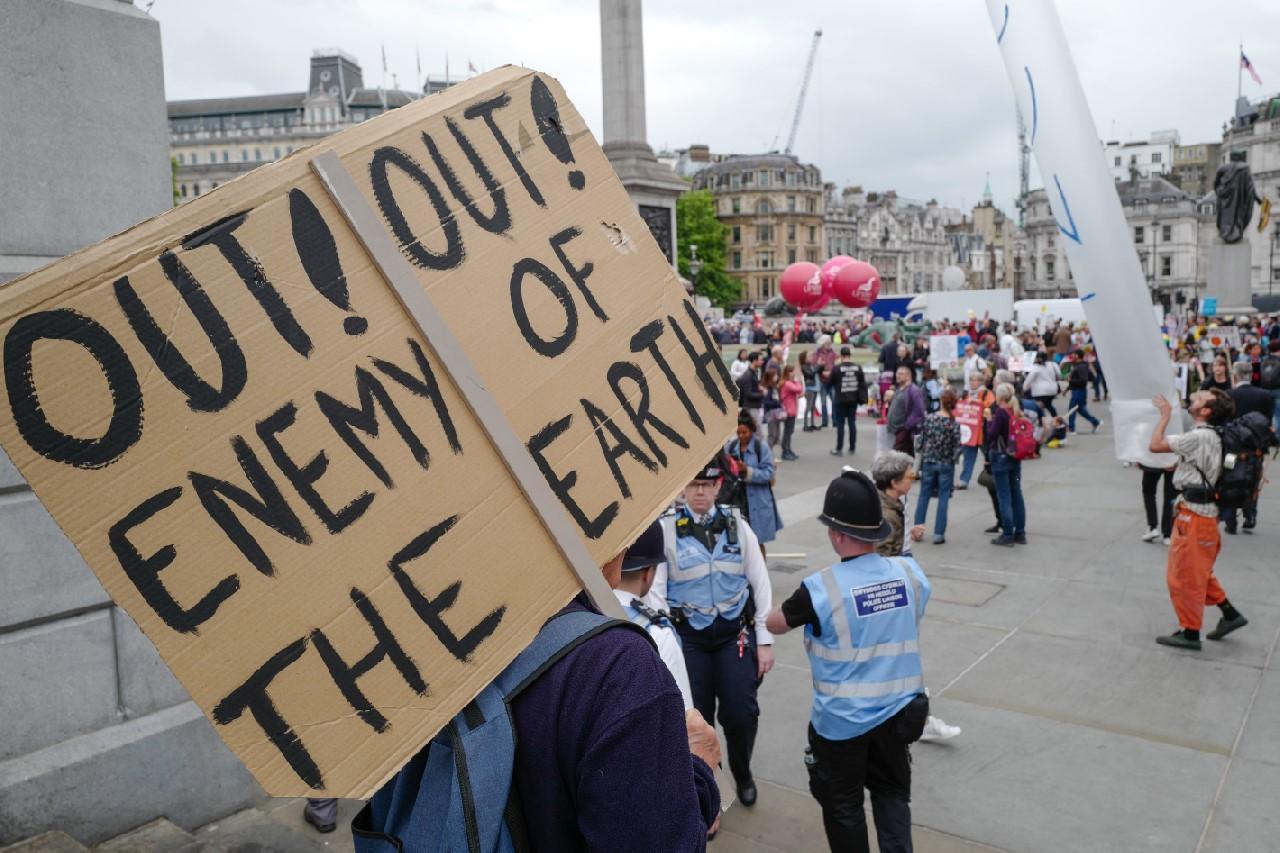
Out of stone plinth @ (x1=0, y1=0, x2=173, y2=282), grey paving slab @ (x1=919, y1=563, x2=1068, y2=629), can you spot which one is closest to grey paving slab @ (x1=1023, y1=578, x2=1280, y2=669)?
grey paving slab @ (x1=919, y1=563, x2=1068, y2=629)

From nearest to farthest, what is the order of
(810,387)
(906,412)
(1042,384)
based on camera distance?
(906,412) → (1042,384) → (810,387)

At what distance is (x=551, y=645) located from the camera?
5.41 ft

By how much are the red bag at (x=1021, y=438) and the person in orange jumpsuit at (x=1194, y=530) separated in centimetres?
278

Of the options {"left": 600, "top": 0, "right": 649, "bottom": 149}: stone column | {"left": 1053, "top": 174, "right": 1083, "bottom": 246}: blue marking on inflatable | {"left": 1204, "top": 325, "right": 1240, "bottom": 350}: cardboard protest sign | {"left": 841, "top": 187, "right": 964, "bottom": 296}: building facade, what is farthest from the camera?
{"left": 841, "top": 187, "right": 964, "bottom": 296}: building facade

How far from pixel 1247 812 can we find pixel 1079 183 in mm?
3954

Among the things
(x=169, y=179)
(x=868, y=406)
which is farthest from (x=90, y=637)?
(x=868, y=406)

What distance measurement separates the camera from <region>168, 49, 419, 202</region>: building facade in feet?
374

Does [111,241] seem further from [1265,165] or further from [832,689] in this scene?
[1265,165]

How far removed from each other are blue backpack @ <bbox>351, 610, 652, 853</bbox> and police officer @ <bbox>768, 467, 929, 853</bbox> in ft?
6.78

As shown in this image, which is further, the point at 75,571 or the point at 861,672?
the point at 75,571

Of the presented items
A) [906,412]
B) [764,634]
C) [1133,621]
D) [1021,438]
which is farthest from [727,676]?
[906,412]

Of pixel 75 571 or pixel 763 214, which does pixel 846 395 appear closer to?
pixel 75 571

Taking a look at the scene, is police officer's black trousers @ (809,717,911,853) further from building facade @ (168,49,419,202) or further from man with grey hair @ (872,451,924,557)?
building facade @ (168,49,419,202)

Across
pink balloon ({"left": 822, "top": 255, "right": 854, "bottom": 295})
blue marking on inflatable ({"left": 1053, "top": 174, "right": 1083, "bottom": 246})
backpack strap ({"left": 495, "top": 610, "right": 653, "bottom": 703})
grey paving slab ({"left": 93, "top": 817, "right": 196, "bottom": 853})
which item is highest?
pink balloon ({"left": 822, "top": 255, "right": 854, "bottom": 295})
